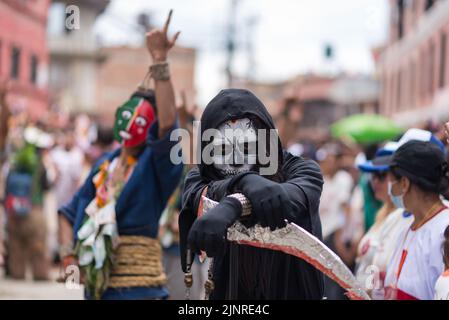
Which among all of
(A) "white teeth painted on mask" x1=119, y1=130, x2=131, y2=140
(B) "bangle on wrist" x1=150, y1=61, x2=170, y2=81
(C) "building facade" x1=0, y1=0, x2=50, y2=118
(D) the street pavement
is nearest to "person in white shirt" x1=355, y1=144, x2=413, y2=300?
(B) "bangle on wrist" x1=150, y1=61, x2=170, y2=81

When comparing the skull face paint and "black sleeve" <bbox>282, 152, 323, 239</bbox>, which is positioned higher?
the skull face paint

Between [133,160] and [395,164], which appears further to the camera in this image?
[133,160]

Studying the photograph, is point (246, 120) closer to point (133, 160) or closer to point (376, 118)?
point (133, 160)

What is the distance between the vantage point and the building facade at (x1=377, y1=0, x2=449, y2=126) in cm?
2879

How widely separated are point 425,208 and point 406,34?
3304cm

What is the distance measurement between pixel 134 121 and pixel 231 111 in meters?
1.97

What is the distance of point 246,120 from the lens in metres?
3.28

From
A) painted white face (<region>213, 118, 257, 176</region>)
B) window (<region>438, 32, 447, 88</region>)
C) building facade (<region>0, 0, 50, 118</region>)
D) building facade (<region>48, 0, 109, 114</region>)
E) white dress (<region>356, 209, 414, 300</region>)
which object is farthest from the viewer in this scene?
building facade (<region>48, 0, 109, 114</region>)

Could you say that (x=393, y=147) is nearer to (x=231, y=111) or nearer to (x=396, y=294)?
(x=396, y=294)

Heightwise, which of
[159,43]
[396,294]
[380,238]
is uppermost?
[159,43]

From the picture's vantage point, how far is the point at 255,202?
2902 millimetres

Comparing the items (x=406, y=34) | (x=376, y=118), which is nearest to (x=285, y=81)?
(x=406, y=34)

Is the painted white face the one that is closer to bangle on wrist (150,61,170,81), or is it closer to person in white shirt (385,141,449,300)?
person in white shirt (385,141,449,300)

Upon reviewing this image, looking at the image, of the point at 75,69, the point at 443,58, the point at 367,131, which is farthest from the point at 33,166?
the point at 75,69
